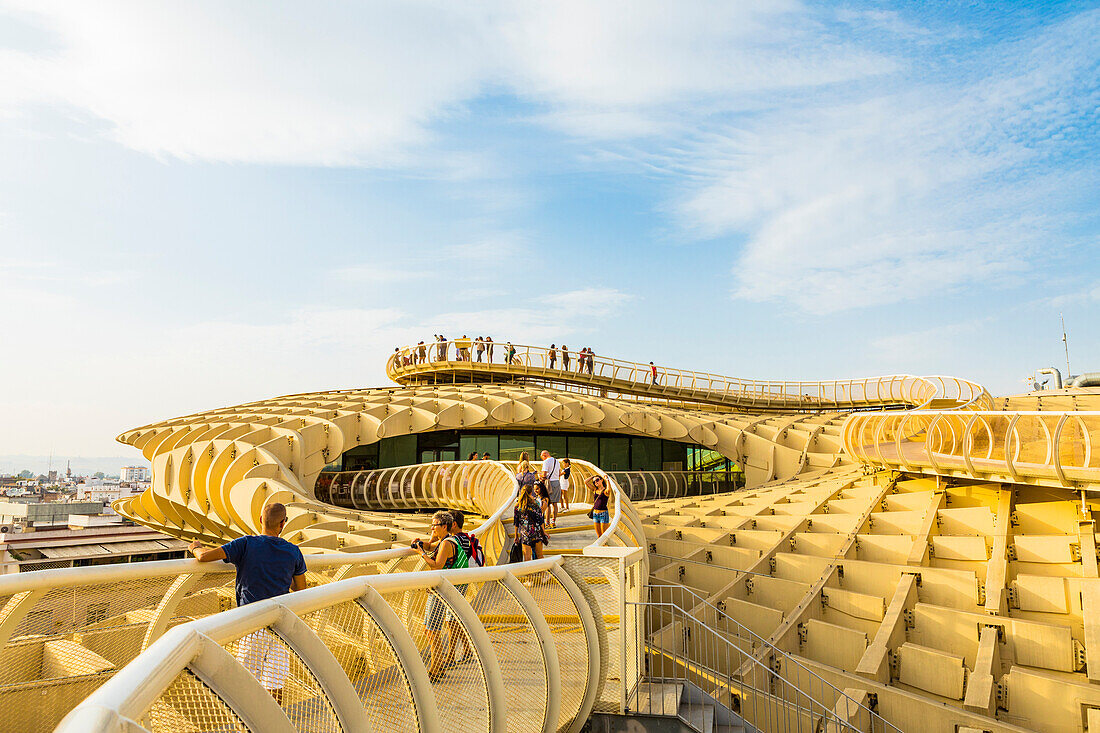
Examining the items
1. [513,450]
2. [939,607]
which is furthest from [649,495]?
[939,607]

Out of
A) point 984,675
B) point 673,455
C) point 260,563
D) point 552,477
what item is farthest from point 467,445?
point 260,563

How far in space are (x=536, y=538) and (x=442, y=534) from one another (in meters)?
2.73

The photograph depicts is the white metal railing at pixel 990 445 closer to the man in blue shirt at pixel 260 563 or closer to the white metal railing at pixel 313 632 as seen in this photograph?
the white metal railing at pixel 313 632

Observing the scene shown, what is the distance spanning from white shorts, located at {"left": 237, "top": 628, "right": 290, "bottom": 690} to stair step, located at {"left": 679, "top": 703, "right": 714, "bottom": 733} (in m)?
4.62

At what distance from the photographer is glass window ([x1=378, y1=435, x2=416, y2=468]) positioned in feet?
102

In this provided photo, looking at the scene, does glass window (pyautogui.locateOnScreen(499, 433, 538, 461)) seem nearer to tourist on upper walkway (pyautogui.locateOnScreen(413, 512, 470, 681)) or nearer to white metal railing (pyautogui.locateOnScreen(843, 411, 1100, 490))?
white metal railing (pyautogui.locateOnScreen(843, 411, 1100, 490))

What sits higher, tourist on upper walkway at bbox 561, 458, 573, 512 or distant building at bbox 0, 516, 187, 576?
tourist on upper walkway at bbox 561, 458, 573, 512

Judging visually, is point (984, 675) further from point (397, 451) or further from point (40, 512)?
point (40, 512)

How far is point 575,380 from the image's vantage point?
3716 cm

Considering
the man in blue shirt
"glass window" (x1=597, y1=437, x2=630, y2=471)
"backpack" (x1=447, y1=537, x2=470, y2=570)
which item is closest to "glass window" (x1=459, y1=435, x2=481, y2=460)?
"glass window" (x1=597, y1=437, x2=630, y2=471)

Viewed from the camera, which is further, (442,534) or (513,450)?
(513,450)

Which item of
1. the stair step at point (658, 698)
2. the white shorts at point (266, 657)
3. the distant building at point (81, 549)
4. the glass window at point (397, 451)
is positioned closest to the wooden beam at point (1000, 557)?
the stair step at point (658, 698)

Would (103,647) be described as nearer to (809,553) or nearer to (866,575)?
(866,575)

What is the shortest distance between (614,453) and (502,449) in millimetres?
5529
